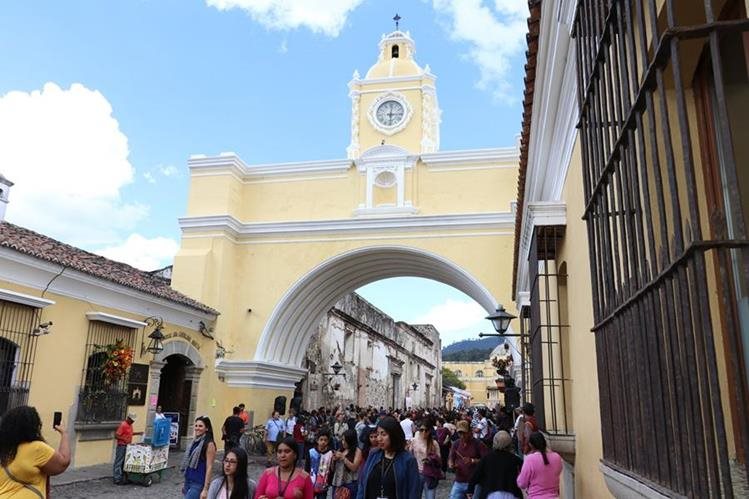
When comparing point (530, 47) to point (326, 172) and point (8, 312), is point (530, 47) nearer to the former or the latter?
point (8, 312)

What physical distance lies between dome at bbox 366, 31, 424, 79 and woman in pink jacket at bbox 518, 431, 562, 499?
1665cm

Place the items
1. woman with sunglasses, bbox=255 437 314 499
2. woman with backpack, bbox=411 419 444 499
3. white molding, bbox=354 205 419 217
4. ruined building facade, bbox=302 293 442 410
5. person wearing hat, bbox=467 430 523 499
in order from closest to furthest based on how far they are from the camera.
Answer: woman with sunglasses, bbox=255 437 314 499 < person wearing hat, bbox=467 430 523 499 < woman with backpack, bbox=411 419 444 499 < white molding, bbox=354 205 419 217 < ruined building facade, bbox=302 293 442 410

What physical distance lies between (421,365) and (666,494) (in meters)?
44.0

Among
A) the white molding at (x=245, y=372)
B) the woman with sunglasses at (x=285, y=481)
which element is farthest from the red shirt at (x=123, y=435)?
the woman with sunglasses at (x=285, y=481)

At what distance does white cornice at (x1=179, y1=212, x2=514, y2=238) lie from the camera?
17.7m

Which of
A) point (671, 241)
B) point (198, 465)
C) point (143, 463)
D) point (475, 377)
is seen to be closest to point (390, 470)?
point (198, 465)

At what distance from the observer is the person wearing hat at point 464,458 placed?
772 centimetres

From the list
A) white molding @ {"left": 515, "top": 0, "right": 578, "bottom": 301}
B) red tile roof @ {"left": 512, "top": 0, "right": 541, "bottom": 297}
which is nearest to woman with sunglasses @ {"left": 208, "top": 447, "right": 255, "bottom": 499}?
white molding @ {"left": 515, "top": 0, "right": 578, "bottom": 301}

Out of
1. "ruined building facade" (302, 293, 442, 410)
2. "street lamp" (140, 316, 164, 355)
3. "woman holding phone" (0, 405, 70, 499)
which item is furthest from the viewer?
"ruined building facade" (302, 293, 442, 410)

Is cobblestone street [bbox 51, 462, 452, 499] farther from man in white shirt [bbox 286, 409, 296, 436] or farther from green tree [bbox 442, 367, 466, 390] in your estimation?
green tree [bbox 442, 367, 466, 390]

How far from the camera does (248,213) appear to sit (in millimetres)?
19562

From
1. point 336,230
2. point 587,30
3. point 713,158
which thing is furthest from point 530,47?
point 336,230

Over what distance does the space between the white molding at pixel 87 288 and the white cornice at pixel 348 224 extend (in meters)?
3.38

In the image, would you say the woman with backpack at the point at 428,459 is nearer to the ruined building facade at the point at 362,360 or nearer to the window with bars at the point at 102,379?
the window with bars at the point at 102,379
